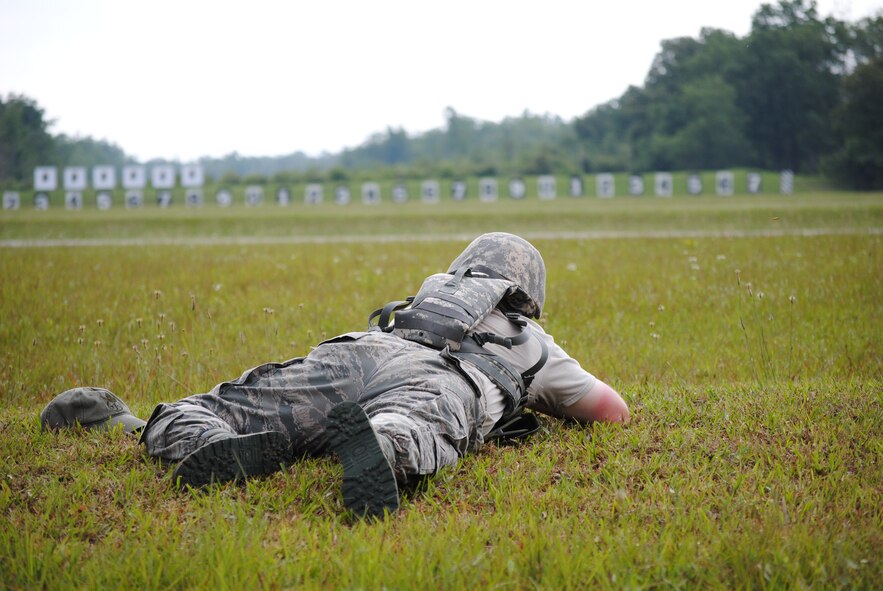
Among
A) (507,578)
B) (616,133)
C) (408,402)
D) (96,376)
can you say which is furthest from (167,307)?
(616,133)

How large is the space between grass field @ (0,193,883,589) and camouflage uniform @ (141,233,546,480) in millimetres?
150

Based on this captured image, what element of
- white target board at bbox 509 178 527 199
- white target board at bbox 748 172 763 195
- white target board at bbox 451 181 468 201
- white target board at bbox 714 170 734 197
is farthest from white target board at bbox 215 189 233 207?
white target board at bbox 748 172 763 195

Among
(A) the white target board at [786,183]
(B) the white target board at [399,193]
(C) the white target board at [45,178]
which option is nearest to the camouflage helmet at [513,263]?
(A) the white target board at [786,183]

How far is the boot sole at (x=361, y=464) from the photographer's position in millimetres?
2717

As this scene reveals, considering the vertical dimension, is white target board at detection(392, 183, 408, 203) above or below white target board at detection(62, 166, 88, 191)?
below

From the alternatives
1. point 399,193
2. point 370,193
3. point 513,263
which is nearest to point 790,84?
point 399,193

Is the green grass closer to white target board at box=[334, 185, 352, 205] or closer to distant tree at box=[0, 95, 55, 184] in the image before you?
distant tree at box=[0, 95, 55, 184]

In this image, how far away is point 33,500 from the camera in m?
3.14

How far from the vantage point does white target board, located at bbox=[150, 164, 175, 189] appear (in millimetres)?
55688

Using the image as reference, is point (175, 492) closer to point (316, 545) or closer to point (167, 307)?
point (316, 545)

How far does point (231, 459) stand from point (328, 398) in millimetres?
478

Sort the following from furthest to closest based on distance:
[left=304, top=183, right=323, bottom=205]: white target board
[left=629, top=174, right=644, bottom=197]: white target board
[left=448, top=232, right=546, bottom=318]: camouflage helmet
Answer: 1. [left=304, top=183, right=323, bottom=205]: white target board
2. [left=629, top=174, right=644, bottom=197]: white target board
3. [left=448, top=232, right=546, bottom=318]: camouflage helmet

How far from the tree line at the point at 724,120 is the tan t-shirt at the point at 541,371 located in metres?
25.8

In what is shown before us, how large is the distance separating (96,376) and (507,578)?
3885 millimetres
